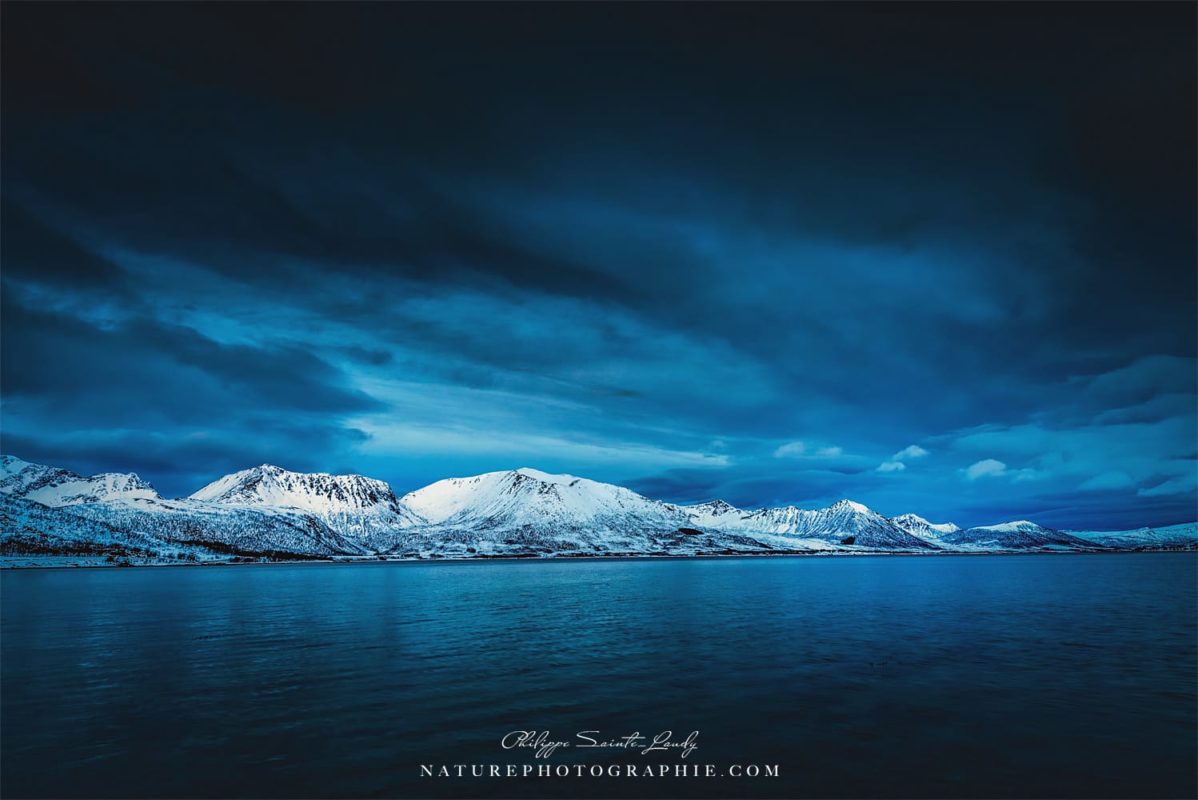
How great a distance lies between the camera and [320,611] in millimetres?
75438

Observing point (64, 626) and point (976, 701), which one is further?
point (64, 626)

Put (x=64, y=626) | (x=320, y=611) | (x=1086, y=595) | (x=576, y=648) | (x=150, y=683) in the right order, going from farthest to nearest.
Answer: (x=1086, y=595)
(x=320, y=611)
(x=64, y=626)
(x=576, y=648)
(x=150, y=683)

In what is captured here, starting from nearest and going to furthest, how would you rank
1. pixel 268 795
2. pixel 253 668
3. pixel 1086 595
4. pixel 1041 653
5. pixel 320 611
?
pixel 268 795 → pixel 253 668 → pixel 1041 653 → pixel 320 611 → pixel 1086 595

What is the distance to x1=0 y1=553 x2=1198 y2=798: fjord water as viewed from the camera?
815 inches

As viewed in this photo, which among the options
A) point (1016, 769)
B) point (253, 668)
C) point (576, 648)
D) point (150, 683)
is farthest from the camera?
point (576, 648)

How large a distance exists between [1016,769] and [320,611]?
7382 centimetres

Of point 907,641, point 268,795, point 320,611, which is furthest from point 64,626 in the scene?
point 907,641

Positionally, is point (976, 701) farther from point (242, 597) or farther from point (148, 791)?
point (242, 597)

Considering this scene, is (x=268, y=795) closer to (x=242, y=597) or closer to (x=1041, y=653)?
(x=1041, y=653)

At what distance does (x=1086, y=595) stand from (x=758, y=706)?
9125 centimetres

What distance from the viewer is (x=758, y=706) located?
1128 inches

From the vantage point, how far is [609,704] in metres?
29.2

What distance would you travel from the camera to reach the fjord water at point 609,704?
20703 millimetres

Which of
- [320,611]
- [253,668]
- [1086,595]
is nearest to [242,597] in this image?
[320,611]
